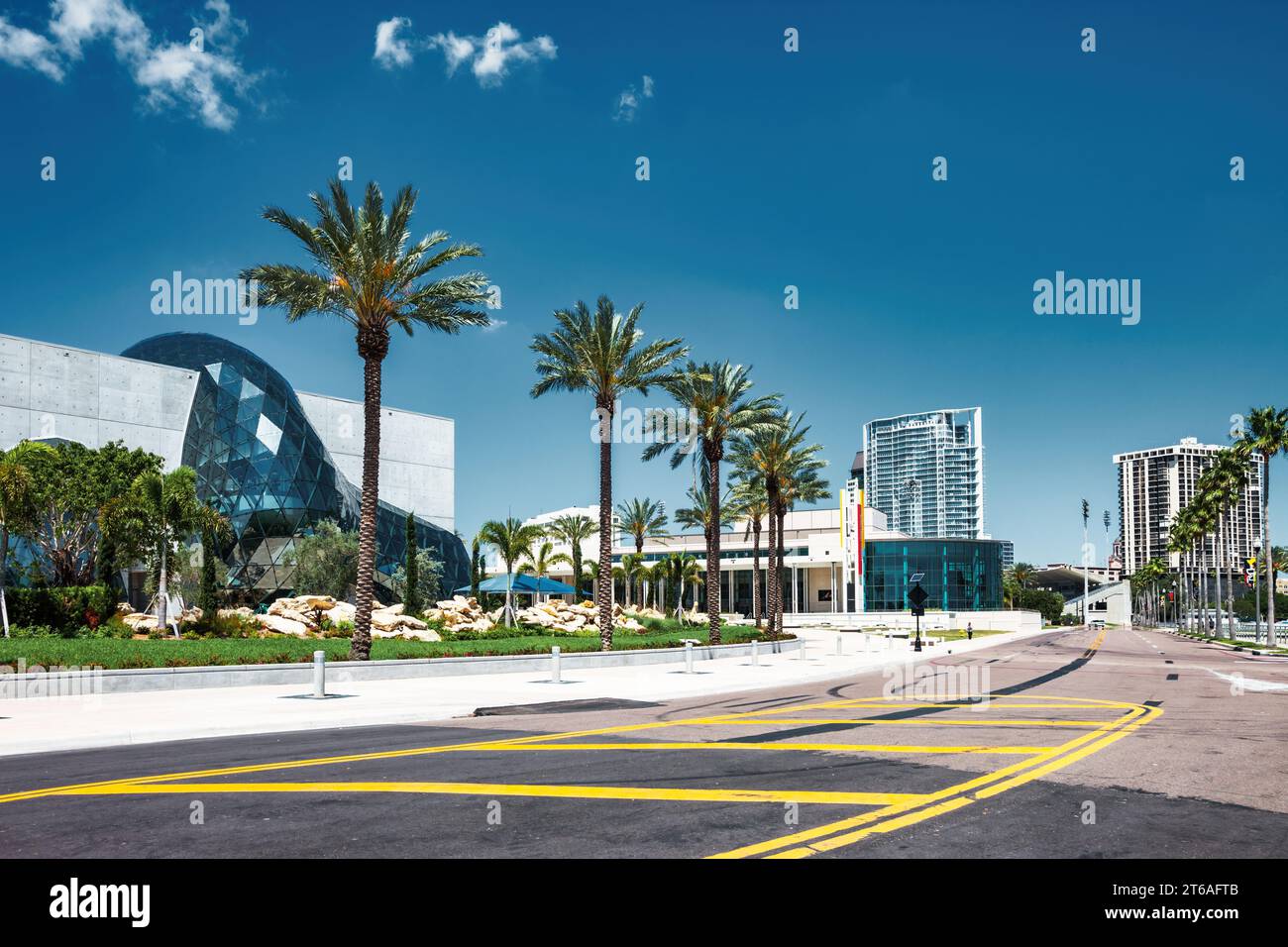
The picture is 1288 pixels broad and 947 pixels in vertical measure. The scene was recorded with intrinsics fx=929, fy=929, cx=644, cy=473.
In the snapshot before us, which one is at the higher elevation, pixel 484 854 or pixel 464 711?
pixel 484 854

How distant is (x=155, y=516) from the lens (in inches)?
1430

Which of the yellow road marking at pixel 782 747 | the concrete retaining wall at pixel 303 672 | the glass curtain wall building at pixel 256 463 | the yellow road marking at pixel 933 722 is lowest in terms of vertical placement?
the concrete retaining wall at pixel 303 672

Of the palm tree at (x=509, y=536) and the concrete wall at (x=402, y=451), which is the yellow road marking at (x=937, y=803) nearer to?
the palm tree at (x=509, y=536)

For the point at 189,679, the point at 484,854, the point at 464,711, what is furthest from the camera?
the point at 189,679

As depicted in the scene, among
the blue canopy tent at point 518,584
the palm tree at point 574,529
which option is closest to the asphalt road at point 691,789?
the blue canopy tent at point 518,584

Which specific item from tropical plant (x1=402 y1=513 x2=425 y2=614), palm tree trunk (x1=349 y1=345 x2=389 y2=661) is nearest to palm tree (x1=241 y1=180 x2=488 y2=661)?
palm tree trunk (x1=349 y1=345 x2=389 y2=661)

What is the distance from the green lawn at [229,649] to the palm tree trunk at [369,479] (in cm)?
119

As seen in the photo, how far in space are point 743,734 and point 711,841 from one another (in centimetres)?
677

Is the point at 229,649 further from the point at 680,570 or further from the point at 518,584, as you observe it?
the point at 680,570

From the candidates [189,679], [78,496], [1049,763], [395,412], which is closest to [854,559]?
[395,412]

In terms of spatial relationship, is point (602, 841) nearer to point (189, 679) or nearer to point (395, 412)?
point (189, 679)

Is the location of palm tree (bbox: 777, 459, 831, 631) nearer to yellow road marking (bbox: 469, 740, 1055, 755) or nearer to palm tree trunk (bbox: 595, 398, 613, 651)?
Answer: palm tree trunk (bbox: 595, 398, 613, 651)

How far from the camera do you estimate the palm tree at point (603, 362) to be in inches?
1367
